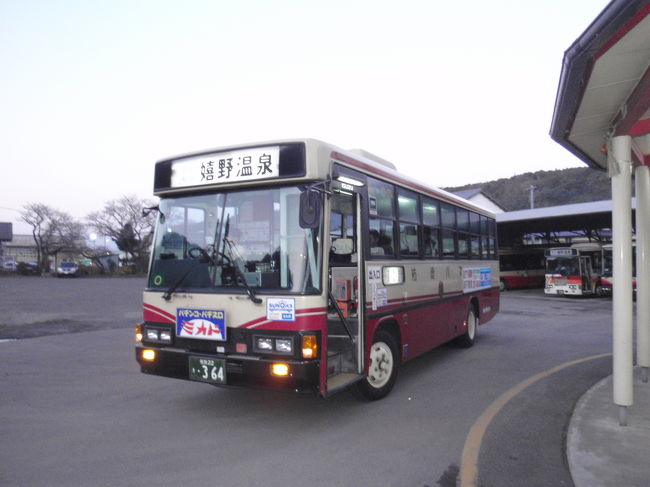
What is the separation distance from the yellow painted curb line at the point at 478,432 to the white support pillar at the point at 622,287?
4.17ft

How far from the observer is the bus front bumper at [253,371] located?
4.53m

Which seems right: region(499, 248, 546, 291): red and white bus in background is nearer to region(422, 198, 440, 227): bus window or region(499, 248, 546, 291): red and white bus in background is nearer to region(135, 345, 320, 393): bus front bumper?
region(422, 198, 440, 227): bus window

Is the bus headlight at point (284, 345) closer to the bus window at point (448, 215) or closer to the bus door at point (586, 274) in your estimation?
the bus window at point (448, 215)

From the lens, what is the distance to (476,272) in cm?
990

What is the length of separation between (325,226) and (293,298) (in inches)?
30.9

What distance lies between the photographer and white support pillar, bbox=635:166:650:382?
657 cm

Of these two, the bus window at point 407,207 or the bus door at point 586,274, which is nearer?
the bus window at point 407,207

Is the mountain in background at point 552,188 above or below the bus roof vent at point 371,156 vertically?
above

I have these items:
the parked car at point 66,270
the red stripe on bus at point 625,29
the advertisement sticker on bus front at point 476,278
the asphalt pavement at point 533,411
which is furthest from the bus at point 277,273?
the parked car at point 66,270

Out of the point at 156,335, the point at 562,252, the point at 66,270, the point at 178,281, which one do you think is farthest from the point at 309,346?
the point at 66,270

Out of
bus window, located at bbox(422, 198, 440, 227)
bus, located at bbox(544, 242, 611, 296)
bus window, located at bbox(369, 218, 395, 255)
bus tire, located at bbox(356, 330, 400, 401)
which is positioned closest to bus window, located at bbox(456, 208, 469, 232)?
bus window, located at bbox(422, 198, 440, 227)

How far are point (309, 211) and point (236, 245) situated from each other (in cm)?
102

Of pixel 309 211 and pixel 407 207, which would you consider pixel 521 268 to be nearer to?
pixel 407 207

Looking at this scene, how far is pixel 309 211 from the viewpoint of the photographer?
4.39 meters
